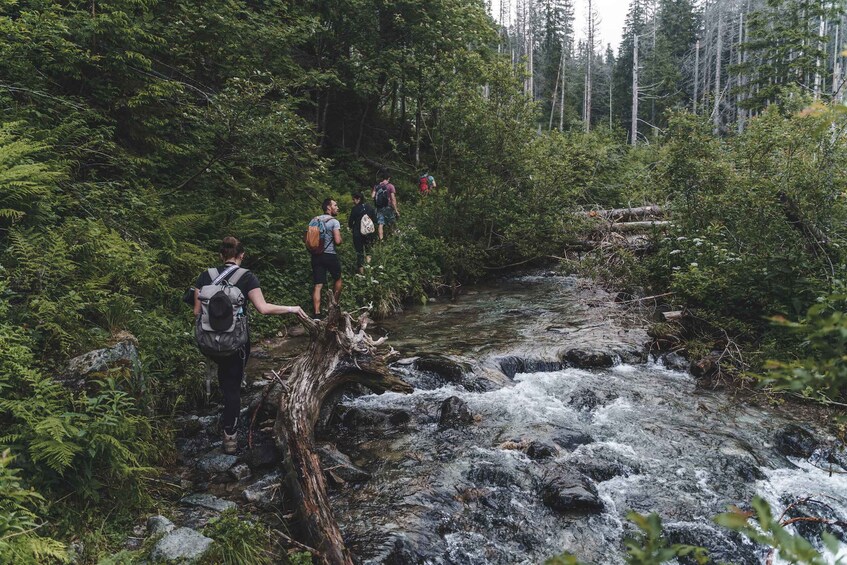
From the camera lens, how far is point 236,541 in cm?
404

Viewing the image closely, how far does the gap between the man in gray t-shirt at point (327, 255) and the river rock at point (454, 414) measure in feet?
12.4

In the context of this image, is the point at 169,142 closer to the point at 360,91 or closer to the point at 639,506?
the point at 360,91

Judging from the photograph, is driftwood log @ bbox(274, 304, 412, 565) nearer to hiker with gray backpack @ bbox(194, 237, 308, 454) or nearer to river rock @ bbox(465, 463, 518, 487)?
hiker with gray backpack @ bbox(194, 237, 308, 454)

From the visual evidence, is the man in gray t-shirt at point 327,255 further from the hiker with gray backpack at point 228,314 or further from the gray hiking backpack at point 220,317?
the gray hiking backpack at point 220,317

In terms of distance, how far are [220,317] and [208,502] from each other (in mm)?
1723

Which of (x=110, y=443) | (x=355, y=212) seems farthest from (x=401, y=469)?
(x=355, y=212)

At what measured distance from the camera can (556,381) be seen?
8.39 m

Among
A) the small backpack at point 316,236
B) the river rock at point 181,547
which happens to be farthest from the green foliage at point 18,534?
the small backpack at point 316,236

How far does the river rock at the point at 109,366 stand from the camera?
4.77m

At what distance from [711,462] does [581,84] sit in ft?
221

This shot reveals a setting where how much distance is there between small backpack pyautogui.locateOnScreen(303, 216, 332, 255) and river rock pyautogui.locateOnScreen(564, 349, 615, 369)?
16.4ft

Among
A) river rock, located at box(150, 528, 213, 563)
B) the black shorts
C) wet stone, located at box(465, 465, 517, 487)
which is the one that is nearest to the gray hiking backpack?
river rock, located at box(150, 528, 213, 563)

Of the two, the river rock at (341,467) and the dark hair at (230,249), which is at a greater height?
the dark hair at (230,249)

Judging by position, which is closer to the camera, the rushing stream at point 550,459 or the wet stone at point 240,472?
the rushing stream at point 550,459
